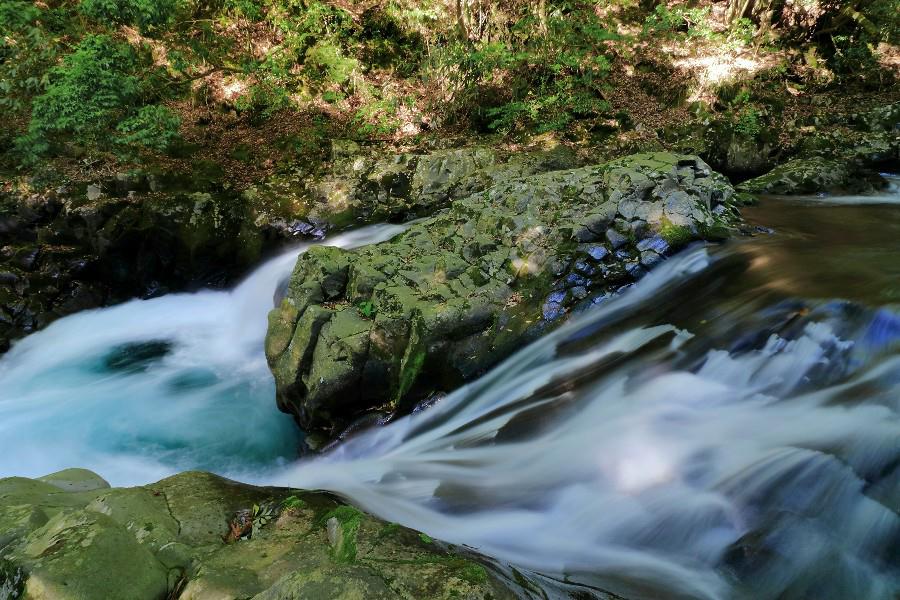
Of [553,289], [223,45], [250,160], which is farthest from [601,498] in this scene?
[223,45]

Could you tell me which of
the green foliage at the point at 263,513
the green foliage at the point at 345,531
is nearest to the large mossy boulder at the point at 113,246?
the green foliage at the point at 263,513

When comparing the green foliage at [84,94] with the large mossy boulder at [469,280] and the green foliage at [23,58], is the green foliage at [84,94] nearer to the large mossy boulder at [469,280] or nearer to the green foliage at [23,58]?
the green foliage at [23,58]

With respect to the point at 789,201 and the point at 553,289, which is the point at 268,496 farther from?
the point at 789,201

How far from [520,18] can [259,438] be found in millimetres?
8954

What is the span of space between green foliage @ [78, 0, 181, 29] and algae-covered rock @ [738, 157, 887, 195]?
30.5 feet

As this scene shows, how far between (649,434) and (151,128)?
846cm

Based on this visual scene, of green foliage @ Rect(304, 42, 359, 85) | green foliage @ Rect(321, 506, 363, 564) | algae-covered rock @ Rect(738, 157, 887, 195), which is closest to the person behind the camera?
green foliage @ Rect(321, 506, 363, 564)

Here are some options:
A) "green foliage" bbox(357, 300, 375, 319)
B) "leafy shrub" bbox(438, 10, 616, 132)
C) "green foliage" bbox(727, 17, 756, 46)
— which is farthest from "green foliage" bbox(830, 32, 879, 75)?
"green foliage" bbox(357, 300, 375, 319)

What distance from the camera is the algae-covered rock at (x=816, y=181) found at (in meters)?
7.32

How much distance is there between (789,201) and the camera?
22.9 ft

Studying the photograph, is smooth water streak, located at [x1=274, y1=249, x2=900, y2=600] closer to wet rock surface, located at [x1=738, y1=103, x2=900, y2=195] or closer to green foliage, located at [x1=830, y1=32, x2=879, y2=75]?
wet rock surface, located at [x1=738, y1=103, x2=900, y2=195]

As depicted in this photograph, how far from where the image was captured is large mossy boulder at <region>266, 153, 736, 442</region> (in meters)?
4.51

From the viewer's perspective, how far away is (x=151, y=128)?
26.3 feet

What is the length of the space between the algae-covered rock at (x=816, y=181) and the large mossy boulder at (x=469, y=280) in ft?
6.57
